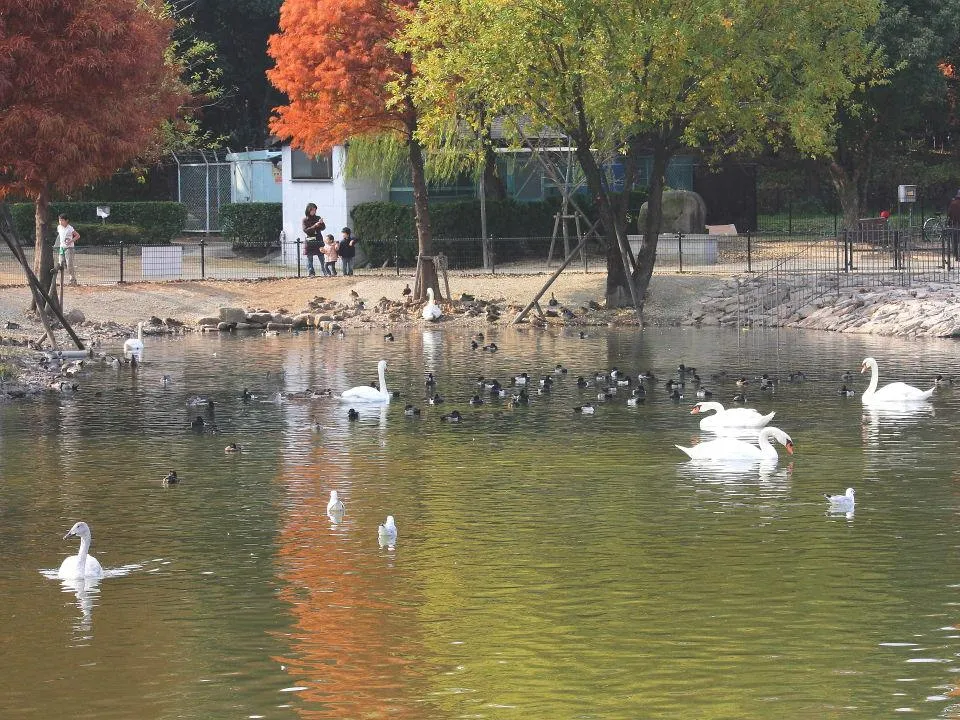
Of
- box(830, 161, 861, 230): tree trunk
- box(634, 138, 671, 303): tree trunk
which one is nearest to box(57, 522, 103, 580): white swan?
box(634, 138, 671, 303): tree trunk

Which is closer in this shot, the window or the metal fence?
the metal fence

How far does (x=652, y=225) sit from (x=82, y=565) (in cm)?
2878

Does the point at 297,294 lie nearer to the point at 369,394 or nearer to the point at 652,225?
the point at 652,225

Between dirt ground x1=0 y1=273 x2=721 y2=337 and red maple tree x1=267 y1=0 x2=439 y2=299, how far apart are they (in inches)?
93.4

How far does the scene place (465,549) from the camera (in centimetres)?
1623

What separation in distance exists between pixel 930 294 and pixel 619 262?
7464 millimetres

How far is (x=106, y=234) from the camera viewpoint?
56.8 meters

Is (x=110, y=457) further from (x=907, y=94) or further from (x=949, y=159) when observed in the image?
(x=949, y=159)

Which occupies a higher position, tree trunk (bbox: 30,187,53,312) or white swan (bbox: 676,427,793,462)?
tree trunk (bbox: 30,187,53,312)

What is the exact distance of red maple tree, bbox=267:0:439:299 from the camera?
42219 millimetres

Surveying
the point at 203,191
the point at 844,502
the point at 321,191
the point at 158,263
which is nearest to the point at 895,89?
the point at 321,191

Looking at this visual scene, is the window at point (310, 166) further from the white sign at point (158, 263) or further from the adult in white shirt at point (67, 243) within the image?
the adult in white shirt at point (67, 243)

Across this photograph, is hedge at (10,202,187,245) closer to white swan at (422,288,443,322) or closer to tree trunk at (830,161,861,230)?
white swan at (422,288,443,322)

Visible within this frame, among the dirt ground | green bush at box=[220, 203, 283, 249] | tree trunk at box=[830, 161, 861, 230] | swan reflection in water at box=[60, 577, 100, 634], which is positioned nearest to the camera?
swan reflection in water at box=[60, 577, 100, 634]
